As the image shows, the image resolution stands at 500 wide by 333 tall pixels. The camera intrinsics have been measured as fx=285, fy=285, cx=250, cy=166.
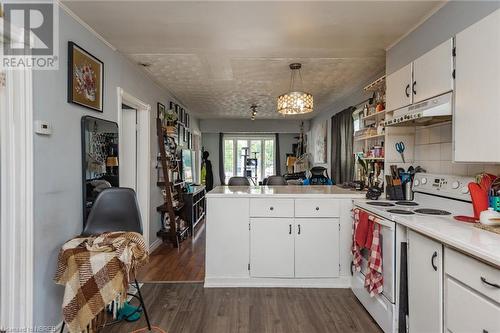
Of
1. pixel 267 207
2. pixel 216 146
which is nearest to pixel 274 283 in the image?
pixel 267 207

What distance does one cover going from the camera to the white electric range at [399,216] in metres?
1.91

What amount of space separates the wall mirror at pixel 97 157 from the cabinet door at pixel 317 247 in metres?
1.84

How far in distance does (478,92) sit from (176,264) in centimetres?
329

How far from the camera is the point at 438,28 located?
6.88 feet

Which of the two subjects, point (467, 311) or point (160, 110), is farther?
point (160, 110)

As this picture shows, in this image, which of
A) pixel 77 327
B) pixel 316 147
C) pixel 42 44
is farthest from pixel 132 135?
pixel 316 147

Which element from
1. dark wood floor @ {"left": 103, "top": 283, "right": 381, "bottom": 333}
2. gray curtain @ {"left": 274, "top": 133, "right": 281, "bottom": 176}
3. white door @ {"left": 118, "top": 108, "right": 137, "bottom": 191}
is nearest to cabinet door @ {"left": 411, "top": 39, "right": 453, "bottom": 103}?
dark wood floor @ {"left": 103, "top": 283, "right": 381, "bottom": 333}

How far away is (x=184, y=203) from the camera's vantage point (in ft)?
15.6

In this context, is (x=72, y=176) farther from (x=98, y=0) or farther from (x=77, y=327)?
(x=98, y=0)

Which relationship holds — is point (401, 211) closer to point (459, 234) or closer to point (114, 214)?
point (459, 234)

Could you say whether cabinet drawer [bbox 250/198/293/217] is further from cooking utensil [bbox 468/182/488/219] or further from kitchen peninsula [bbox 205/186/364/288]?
cooking utensil [bbox 468/182/488/219]

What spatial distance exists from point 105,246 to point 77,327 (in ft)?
1.57

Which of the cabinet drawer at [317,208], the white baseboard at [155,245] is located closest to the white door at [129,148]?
the white baseboard at [155,245]

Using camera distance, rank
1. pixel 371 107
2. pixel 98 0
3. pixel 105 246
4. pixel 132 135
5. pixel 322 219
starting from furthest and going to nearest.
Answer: pixel 132 135 < pixel 371 107 < pixel 322 219 < pixel 98 0 < pixel 105 246
